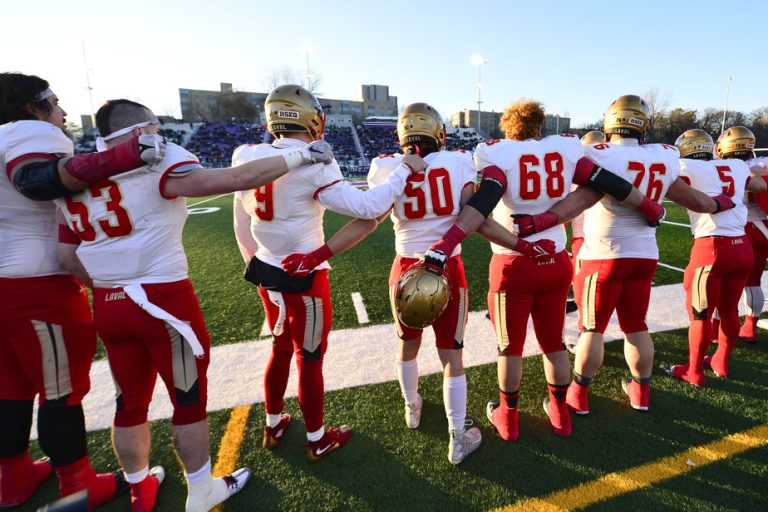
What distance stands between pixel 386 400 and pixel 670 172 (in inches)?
104

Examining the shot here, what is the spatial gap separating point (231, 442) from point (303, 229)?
1.62 m

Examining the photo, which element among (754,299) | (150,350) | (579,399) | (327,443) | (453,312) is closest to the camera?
(150,350)

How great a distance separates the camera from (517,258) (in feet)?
8.33

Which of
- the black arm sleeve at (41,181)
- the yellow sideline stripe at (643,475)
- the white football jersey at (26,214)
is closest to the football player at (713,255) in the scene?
the yellow sideline stripe at (643,475)

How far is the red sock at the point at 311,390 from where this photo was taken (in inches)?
97.4

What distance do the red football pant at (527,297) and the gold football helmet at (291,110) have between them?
1478mm

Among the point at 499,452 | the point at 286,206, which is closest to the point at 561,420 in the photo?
the point at 499,452

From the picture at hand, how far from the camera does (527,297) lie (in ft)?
8.48

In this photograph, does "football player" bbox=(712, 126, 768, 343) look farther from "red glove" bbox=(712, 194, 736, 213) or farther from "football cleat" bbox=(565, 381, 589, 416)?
"football cleat" bbox=(565, 381, 589, 416)

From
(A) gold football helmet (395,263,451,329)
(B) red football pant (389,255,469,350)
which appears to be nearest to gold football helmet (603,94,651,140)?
(B) red football pant (389,255,469,350)

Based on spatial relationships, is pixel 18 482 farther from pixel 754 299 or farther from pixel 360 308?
pixel 754 299

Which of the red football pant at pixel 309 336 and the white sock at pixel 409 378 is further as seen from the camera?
the white sock at pixel 409 378

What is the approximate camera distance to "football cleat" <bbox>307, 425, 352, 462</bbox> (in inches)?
102

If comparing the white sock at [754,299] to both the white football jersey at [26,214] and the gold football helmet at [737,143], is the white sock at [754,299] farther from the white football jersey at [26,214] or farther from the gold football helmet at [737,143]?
the white football jersey at [26,214]
